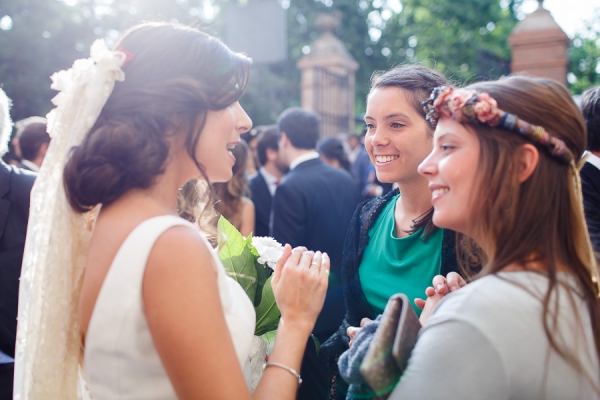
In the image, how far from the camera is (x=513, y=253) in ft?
4.64

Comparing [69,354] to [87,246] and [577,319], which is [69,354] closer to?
[87,246]

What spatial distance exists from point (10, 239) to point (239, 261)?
1708mm

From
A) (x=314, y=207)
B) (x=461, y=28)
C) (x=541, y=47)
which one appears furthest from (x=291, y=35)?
(x=314, y=207)

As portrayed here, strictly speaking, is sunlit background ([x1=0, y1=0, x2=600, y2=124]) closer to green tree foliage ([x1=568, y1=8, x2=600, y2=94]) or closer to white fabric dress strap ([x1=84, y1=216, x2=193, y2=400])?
green tree foliage ([x1=568, y1=8, x2=600, y2=94])

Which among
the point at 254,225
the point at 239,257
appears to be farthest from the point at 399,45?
the point at 239,257

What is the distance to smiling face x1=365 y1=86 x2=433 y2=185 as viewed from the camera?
2.45 m

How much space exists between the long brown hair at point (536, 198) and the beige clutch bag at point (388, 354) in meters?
0.27

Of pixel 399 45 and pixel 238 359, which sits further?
pixel 399 45

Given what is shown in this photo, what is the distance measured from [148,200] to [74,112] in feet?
1.19

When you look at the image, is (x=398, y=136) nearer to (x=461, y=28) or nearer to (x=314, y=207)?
(x=314, y=207)

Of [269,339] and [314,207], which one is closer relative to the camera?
[269,339]

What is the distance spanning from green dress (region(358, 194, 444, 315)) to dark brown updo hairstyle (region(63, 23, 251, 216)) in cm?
109

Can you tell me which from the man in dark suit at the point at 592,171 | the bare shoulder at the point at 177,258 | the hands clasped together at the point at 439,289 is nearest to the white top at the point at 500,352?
the hands clasped together at the point at 439,289

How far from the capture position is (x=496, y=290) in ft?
4.32
